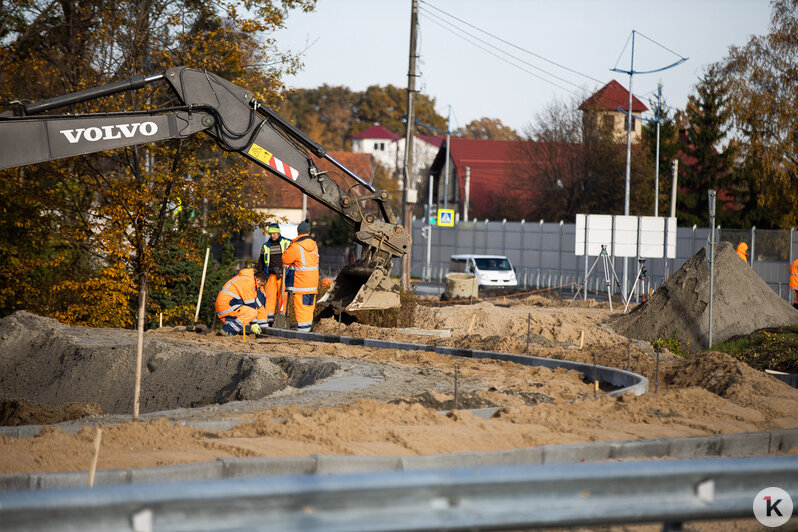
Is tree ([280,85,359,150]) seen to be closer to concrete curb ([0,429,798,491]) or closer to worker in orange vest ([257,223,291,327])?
worker in orange vest ([257,223,291,327])

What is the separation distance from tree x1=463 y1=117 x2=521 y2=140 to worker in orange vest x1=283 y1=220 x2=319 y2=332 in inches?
3534

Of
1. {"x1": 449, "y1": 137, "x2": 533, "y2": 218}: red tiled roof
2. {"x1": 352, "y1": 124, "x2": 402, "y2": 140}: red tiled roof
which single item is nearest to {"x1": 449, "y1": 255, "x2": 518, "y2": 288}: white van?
{"x1": 449, "y1": 137, "x2": 533, "y2": 218}: red tiled roof

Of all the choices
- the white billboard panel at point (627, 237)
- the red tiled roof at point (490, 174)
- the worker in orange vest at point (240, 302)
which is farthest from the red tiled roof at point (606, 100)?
the worker in orange vest at point (240, 302)

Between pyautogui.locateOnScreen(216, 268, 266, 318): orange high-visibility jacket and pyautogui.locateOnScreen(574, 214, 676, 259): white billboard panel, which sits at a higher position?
pyautogui.locateOnScreen(574, 214, 676, 259): white billboard panel

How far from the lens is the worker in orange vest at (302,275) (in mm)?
15016

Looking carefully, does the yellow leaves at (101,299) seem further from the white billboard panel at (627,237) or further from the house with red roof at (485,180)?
the house with red roof at (485,180)

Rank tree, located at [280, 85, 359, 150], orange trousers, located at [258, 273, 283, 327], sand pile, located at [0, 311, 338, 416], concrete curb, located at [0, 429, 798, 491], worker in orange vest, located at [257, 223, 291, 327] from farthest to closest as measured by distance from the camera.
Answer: tree, located at [280, 85, 359, 150], orange trousers, located at [258, 273, 283, 327], worker in orange vest, located at [257, 223, 291, 327], sand pile, located at [0, 311, 338, 416], concrete curb, located at [0, 429, 798, 491]

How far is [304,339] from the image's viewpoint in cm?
1495

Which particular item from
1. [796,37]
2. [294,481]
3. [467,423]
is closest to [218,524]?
[294,481]

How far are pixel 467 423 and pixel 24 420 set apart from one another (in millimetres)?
5437

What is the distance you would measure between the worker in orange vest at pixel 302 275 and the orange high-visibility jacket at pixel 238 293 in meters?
0.76

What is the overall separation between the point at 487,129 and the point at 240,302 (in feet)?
301

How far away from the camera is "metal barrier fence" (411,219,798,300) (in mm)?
31234

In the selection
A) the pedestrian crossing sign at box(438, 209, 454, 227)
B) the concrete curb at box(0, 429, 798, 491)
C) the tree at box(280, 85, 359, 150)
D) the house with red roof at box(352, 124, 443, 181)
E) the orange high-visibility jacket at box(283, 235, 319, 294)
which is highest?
the tree at box(280, 85, 359, 150)
